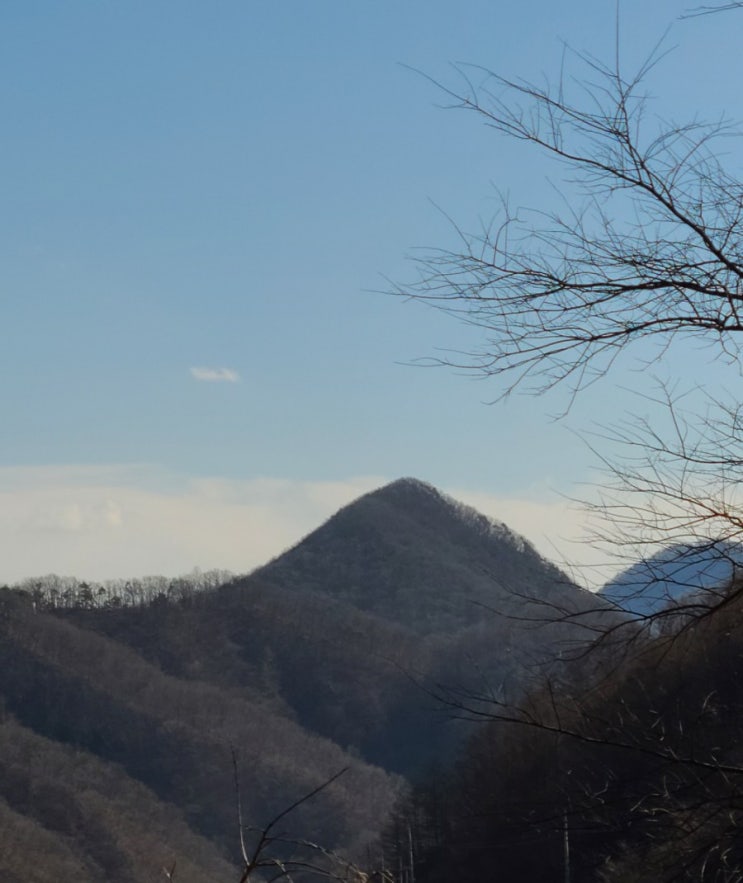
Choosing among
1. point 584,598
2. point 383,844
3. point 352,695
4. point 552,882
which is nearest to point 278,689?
point 352,695

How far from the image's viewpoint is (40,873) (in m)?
104

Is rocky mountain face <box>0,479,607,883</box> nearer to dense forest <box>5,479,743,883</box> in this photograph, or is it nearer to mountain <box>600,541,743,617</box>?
dense forest <box>5,479,743,883</box>

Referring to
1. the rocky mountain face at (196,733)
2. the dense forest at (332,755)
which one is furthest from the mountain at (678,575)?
the rocky mountain face at (196,733)

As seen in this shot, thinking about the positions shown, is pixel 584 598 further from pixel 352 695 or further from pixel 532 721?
pixel 352 695

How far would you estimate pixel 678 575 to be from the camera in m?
5.29

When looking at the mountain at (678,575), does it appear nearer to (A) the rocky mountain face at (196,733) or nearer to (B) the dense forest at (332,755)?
(B) the dense forest at (332,755)

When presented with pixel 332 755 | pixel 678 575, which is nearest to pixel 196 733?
pixel 332 755

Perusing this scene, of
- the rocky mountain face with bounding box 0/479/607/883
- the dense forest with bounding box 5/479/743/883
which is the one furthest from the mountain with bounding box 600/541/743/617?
the rocky mountain face with bounding box 0/479/607/883

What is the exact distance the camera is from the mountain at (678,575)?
5.21 m

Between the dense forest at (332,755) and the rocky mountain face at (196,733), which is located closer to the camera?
the dense forest at (332,755)

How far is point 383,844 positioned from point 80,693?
331 feet

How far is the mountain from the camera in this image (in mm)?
5215

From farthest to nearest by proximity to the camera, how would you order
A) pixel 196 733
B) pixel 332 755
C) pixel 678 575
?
1. pixel 332 755
2. pixel 196 733
3. pixel 678 575

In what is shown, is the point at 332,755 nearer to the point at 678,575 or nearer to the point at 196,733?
the point at 196,733
